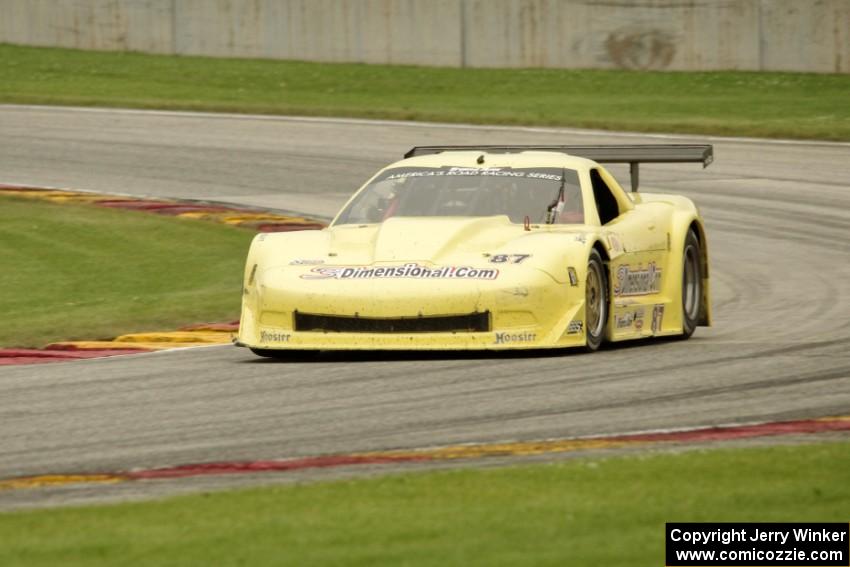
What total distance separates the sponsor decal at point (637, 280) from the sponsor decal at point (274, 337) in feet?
6.82

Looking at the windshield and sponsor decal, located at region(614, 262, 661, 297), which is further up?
the windshield

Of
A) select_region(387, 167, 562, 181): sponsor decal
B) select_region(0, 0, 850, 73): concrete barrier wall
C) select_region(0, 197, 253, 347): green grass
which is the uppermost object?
select_region(0, 0, 850, 73): concrete barrier wall

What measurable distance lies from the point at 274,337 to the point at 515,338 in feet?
4.70

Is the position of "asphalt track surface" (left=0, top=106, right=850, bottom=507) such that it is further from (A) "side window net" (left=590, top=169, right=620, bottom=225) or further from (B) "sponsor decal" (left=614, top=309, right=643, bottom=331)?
(A) "side window net" (left=590, top=169, right=620, bottom=225)

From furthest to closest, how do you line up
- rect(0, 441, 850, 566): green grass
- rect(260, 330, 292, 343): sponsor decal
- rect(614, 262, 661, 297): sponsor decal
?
rect(614, 262, 661, 297): sponsor decal, rect(260, 330, 292, 343): sponsor decal, rect(0, 441, 850, 566): green grass

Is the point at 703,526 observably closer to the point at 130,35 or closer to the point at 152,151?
the point at 152,151

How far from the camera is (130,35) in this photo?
35969mm

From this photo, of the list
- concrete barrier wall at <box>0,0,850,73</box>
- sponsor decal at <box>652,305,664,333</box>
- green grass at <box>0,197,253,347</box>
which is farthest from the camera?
concrete barrier wall at <box>0,0,850,73</box>

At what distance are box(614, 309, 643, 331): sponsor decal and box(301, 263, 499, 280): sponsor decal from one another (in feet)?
3.75

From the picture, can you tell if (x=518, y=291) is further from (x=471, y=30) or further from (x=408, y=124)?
(x=471, y=30)

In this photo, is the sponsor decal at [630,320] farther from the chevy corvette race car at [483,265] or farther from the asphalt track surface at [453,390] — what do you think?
the asphalt track surface at [453,390]

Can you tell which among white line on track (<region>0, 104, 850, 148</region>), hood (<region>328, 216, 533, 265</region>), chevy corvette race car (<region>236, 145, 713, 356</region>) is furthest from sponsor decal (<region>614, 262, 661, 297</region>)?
white line on track (<region>0, 104, 850, 148</region>)

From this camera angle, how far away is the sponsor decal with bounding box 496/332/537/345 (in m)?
10.7

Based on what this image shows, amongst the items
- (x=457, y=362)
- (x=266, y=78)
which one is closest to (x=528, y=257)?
(x=457, y=362)
